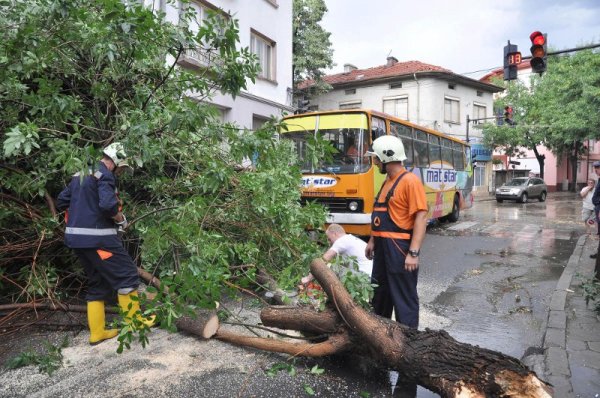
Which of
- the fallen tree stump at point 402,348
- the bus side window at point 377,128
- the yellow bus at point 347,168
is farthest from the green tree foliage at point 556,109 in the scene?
the fallen tree stump at point 402,348

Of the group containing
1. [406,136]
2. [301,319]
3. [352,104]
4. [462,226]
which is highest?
[352,104]

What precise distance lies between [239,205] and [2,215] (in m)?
2.16

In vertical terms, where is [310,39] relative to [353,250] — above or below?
above

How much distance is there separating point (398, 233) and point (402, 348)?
1030 mm

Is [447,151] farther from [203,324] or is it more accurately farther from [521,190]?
[521,190]

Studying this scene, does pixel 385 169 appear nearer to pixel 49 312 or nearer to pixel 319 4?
pixel 49 312

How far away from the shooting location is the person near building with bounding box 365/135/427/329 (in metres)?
3.70

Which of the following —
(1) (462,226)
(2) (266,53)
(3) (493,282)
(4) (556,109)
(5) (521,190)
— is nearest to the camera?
(3) (493,282)

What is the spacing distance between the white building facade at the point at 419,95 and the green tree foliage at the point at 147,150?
Answer: 25.3 metres

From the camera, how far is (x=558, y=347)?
4.13 meters

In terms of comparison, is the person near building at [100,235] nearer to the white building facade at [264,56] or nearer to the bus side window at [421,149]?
the bus side window at [421,149]

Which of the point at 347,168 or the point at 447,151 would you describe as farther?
the point at 447,151

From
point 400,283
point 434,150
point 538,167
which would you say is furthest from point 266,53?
point 538,167

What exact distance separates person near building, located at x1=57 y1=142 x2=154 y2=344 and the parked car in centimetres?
2569
